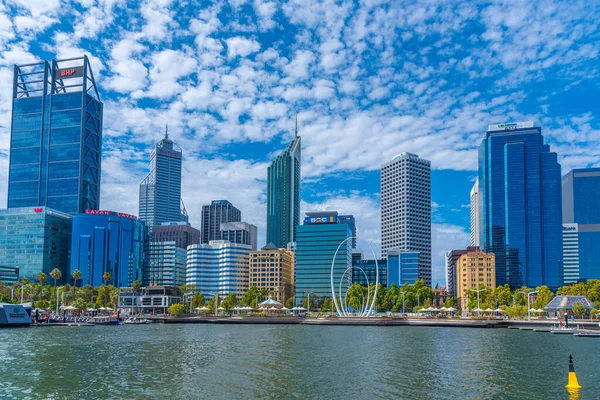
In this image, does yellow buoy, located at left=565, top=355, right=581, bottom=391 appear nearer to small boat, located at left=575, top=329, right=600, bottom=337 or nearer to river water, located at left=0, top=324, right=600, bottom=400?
river water, located at left=0, top=324, right=600, bottom=400

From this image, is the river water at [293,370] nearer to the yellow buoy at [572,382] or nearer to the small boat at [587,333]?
the yellow buoy at [572,382]

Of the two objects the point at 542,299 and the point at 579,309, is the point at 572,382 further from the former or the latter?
the point at 542,299

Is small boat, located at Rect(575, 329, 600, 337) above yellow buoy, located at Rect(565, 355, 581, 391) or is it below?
below

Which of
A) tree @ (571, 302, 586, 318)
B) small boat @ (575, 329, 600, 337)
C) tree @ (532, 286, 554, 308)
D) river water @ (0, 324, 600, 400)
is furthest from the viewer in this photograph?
tree @ (532, 286, 554, 308)

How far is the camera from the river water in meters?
47.3

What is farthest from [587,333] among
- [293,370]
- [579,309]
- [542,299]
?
[542,299]

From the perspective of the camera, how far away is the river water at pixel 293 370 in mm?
47281

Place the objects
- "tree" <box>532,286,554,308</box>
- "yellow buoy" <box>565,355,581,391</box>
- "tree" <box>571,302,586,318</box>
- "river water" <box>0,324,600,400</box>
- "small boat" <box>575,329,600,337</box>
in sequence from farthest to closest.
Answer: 1. "tree" <box>532,286,554,308</box>
2. "tree" <box>571,302,586,318</box>
3. "small boat" <box>575,329,600,337</box>
4. "yellow buoy" <box>565,355,581,391</box>
5. "river water" <box>0,324,600,400</box>

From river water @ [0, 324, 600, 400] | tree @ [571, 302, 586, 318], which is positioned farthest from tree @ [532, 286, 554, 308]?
river water @ [0, 324, 600, 400]

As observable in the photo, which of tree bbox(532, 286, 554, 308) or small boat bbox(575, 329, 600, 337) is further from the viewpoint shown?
tree bbox(532, 286, 554, 308)

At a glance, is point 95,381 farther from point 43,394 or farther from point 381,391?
point 381,391

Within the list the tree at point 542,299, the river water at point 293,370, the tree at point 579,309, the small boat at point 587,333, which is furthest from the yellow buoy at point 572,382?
the tree at point 542,299

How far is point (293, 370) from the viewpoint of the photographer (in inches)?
2357

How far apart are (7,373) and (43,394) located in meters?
13.6
